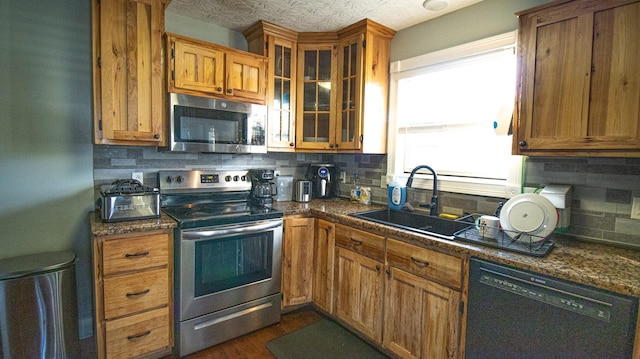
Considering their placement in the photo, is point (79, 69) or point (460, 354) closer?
point (460, 354)

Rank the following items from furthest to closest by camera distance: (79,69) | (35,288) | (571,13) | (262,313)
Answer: (262,313) → (79,69) → (35,288) → (571,13)

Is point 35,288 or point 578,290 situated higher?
point 578,290

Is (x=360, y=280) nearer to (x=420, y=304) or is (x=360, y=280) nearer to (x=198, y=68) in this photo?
(x=420, y=304)

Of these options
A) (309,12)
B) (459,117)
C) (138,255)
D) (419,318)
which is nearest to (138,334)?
(138,255)

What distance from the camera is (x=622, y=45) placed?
1.47 m

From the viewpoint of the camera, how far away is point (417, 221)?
8.21ft

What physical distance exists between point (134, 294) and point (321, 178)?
176 centimetres

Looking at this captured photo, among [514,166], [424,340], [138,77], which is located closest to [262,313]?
[424,340]

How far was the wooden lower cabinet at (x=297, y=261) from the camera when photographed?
256cm

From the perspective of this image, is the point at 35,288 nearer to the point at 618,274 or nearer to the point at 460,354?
the point at 460,354

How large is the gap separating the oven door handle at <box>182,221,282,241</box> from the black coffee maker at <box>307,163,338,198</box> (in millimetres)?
762

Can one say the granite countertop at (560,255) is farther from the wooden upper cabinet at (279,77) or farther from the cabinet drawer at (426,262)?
the wooden upper cabinet at (279,77)

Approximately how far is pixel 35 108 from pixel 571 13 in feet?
10.4

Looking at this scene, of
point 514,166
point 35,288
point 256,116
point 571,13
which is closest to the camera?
point 571,13
